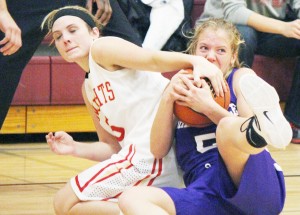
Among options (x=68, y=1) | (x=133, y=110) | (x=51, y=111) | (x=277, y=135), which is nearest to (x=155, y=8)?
(x=51, y=111)

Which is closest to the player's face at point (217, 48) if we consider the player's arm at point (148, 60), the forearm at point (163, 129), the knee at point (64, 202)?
the player's arm at point (148, 60)

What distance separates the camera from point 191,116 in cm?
244

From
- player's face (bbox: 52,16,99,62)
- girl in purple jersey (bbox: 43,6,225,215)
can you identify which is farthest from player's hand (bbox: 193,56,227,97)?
player's face (bbox: 52,16,99,62)

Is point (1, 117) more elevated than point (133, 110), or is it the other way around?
point (133, 110)

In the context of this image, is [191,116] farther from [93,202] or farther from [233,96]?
[93,202]

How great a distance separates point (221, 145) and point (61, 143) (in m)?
0.78

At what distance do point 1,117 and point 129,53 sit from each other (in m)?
1.02

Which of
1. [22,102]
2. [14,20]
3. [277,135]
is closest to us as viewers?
[277,135]

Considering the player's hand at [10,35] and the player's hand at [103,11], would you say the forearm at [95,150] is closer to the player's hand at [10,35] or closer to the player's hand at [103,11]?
the player's hand at [10,35]

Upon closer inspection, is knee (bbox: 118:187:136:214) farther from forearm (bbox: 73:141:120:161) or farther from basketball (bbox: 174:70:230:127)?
forearm (bbox: 73:141:120:161)

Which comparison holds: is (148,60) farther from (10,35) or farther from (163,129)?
(10,35)

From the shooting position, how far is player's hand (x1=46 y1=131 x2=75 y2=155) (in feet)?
9.12

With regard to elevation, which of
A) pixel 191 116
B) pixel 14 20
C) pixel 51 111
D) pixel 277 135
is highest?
pixel 277 135

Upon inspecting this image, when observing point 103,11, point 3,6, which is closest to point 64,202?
point 3,6
